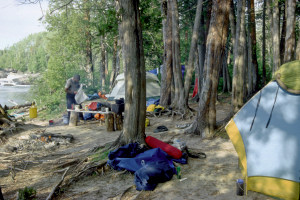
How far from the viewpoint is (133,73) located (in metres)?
5.43

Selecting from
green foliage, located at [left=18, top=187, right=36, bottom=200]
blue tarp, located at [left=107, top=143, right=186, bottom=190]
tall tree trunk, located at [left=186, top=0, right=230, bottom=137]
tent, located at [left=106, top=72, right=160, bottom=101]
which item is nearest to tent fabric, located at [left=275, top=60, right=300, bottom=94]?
blue tarp, located at [left=107, top=143, right=186, bottom=190]

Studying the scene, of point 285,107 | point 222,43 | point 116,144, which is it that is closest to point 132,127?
point 116,144

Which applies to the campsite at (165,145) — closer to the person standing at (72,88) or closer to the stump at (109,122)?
the stump at (109,122)

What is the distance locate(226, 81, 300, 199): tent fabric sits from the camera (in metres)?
3.47

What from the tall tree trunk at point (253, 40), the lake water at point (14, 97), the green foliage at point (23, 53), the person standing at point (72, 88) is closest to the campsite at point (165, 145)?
the person standing at point (72, 88)

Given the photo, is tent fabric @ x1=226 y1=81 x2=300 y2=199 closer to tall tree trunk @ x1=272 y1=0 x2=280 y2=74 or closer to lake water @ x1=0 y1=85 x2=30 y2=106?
tall tree trunk @ x1=272 y1=0 x2=280 y2=74

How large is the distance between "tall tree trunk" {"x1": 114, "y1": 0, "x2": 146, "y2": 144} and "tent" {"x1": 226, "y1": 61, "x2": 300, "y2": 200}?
218 centimetres

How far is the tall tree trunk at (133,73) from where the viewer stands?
5.29 meters

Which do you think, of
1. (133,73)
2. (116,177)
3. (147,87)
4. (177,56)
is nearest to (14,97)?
(147,87)

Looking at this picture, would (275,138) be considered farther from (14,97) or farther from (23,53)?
(23,53)

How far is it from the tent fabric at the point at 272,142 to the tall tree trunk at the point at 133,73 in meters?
2.14

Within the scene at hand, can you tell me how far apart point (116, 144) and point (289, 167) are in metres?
3.34

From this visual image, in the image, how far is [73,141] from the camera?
8.36 m

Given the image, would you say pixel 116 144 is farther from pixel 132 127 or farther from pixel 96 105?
pixel 96 105
